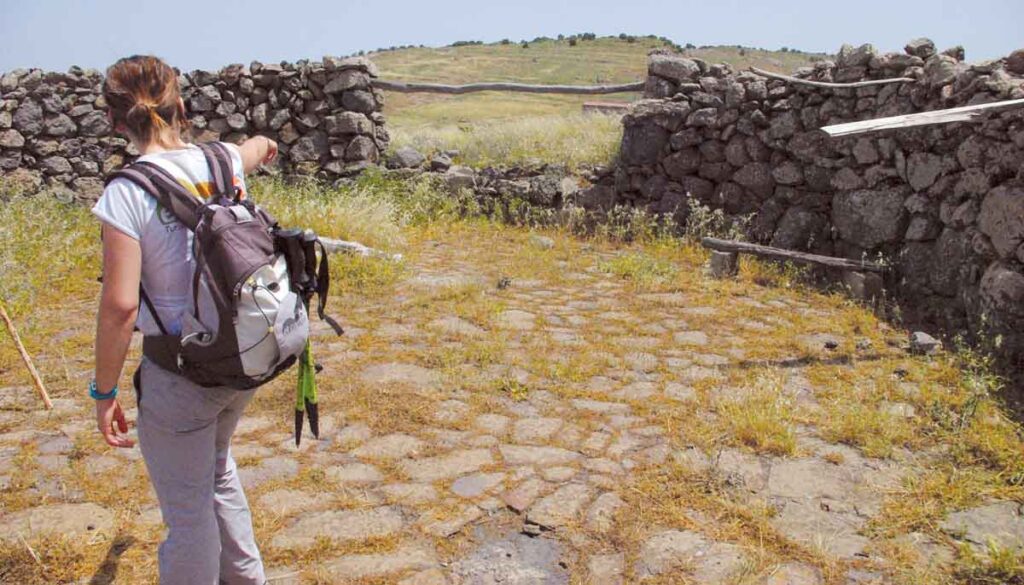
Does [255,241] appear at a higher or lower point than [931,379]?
higher

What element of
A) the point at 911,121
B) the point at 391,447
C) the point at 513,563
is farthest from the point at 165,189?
the point at 911,121

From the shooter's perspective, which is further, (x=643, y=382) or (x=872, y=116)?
(x=872, y=116)

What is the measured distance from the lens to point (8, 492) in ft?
11.8

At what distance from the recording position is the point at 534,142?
1122 cm

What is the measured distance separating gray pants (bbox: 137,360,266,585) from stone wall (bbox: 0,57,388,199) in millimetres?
8156

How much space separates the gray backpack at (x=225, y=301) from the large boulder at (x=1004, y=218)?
5.09 metres

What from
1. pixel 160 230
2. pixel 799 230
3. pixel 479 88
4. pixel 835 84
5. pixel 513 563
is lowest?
pixel 513 563

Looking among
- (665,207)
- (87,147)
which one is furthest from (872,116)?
(87,147)

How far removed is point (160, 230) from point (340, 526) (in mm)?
1675

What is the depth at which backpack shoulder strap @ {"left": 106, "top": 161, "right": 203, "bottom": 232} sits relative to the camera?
2229 millimetres

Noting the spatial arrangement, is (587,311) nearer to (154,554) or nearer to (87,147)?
(154,554)

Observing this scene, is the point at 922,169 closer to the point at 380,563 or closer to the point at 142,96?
the point at 380,563

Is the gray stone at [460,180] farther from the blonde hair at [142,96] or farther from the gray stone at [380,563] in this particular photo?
the blonde hair at [142,96]

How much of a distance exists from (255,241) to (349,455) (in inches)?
78.2
